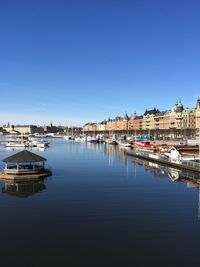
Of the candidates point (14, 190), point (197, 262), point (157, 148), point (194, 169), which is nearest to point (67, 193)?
point (14, 190)

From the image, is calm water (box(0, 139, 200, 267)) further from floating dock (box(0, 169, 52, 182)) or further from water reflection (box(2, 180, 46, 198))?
floating dock (box(0, 169, 52, 182))

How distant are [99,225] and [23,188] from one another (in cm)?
1888

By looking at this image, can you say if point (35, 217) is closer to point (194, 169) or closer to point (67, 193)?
point (67, 193)

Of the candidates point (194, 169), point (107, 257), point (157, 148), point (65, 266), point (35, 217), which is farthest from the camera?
point (157, 148)

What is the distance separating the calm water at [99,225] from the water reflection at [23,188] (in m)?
0.12

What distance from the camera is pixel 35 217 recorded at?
29562mm

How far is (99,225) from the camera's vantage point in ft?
89.7

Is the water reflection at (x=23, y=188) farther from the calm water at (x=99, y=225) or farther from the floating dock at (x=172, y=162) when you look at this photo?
the floating dock at (x=172, y=162)

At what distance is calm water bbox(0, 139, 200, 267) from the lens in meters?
20.9

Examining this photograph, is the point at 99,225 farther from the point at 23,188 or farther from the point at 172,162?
the point at 172,162

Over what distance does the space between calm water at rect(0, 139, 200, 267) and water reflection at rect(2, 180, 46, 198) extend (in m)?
0.12

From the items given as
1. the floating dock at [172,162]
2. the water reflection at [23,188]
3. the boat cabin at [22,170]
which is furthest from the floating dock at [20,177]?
the floating dock at [172,162]

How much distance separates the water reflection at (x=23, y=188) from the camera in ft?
132

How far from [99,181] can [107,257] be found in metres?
29.2
